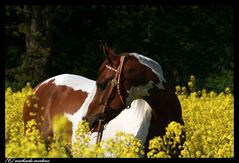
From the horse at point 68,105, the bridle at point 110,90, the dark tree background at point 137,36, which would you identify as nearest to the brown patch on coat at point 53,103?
the horse at point 68,105

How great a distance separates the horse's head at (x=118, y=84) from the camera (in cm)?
659

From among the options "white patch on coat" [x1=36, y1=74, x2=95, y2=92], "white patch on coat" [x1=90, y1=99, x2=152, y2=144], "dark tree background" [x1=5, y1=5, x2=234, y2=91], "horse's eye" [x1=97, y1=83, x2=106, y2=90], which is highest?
"dark tree background" [x1=5, y1=5, x2=234, y2=91]

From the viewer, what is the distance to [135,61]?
261 inches

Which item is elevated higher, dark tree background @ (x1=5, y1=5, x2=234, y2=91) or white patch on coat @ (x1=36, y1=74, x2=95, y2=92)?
dark tree background @ (x1=5, y1=5, x2=234, y2=91)

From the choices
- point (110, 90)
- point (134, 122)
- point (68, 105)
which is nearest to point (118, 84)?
point (110, 90)

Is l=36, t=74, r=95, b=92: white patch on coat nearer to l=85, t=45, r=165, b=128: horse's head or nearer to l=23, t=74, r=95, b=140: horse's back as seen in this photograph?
l=23, t=74, r=95, b=140: horse's back

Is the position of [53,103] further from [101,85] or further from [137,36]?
[137,36]

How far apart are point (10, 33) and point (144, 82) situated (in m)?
17.1

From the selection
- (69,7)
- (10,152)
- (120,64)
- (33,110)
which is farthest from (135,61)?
(69,7)

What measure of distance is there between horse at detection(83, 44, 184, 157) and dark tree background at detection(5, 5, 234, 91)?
582 inches

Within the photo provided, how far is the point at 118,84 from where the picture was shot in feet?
21.9

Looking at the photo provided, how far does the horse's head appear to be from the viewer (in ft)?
21.6

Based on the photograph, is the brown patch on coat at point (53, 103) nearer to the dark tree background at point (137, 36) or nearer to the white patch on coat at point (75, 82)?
the white patch on coat at point (75, 82)

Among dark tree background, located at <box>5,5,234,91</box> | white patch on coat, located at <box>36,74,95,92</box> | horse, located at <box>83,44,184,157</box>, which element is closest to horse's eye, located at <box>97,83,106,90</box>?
horse, located at <box>83,44,184,157</box>
